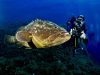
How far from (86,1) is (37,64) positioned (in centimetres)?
11754

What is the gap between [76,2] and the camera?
420ft

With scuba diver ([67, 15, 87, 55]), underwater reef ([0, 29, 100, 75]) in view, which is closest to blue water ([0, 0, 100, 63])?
scuba diver ([67, 15, 87, 55])

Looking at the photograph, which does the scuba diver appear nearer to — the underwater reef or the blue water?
the underwater reef

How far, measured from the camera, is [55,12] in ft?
268

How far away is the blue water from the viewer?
2137 cm

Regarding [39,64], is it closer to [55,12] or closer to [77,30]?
[77,30]

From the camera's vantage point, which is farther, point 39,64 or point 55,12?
point 55,12

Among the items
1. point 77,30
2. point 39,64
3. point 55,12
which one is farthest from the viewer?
point 55,12

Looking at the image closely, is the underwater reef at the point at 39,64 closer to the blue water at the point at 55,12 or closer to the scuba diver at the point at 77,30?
the scuba diver at the point at 77,30

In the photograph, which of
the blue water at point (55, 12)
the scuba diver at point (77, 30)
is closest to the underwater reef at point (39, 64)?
the scuba diver at point (77, 30)

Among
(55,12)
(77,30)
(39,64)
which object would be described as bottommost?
(39,64)

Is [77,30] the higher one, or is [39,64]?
[77,30]

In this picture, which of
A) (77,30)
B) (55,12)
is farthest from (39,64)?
(55,12)

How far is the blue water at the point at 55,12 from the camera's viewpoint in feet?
70.1
